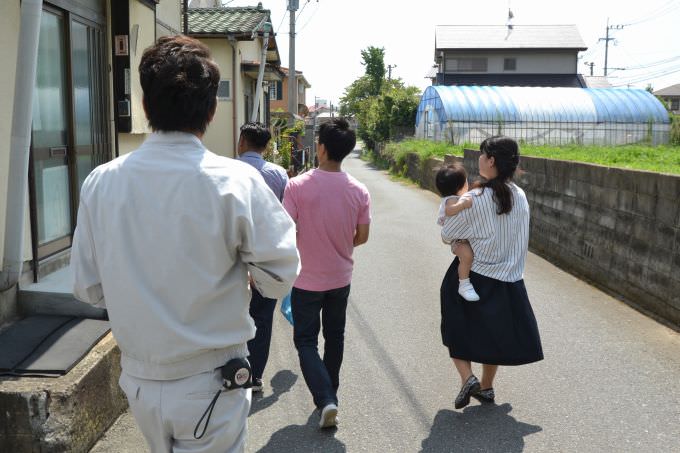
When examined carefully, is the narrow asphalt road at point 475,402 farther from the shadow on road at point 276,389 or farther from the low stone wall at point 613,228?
the low stone wall at point 613,228

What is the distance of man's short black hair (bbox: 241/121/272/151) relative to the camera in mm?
4930

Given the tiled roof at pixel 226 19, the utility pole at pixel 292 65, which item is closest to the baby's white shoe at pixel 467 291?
the tiled roof at pixel 226 19

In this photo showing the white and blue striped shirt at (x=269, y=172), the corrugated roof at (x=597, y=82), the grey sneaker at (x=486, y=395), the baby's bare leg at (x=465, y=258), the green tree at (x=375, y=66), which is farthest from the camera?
the green tree at (x=375, y=66)

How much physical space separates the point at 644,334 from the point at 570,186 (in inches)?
138

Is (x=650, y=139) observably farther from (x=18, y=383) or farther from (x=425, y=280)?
(x=18, y=383)

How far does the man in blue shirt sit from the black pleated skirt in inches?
48.2

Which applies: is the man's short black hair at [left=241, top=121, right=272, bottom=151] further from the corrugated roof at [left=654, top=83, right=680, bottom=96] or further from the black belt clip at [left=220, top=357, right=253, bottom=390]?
the corrugated roof at [left=654, top=83, right=680, bottom=96]

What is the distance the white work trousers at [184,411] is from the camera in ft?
7.39

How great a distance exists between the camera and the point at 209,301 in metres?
2.26

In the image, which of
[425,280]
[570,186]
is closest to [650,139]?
[570,186]

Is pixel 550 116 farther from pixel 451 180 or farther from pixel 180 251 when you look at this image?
pixel 180 251

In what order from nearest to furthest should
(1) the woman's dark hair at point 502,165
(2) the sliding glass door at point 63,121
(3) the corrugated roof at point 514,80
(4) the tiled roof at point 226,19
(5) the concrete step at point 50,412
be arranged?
(5) the concrete step at point 50,412 < (1) the woman's dark hair at point 502,165 < (2) the sliding glass door at point 63,121 < (4) the tiled roof at point 226,19 < (3) the corrugated roof at point 514,80

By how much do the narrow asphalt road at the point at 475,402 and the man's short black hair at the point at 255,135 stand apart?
1.69 metres

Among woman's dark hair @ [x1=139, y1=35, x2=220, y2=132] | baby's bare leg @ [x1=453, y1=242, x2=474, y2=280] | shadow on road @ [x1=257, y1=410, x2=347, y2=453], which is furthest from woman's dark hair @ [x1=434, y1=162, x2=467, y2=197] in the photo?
woman's dark hair @ [x1=139, y1=35, x2=220, y2=132]
